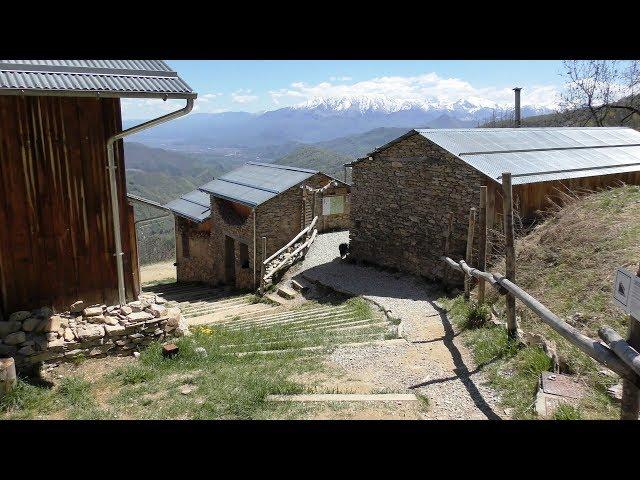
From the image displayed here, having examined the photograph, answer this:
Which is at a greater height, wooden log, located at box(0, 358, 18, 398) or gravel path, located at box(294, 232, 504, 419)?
wooden log, located at box(0, 358, 18, 398)

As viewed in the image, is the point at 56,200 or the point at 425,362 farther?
the point at 425,362

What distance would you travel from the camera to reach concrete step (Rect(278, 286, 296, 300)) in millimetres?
15844

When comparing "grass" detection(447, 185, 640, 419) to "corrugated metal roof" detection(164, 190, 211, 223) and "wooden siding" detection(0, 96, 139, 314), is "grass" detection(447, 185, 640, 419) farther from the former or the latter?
"corrugated metal roof" detection(164, 190, 211, 223)

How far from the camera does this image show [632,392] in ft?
12.1

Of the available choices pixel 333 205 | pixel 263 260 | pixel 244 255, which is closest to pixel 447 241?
pixel 263 260

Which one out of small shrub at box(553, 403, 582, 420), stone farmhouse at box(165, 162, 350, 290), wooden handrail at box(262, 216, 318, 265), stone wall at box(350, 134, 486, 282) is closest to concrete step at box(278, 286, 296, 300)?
wooden handrail at box(262, 216, 318, 265)

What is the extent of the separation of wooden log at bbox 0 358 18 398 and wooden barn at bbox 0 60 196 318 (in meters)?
1.60

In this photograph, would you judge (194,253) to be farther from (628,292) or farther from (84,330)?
(628,292)

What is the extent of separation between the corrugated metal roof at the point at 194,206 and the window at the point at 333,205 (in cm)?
490

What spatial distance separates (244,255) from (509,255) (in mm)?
12477
